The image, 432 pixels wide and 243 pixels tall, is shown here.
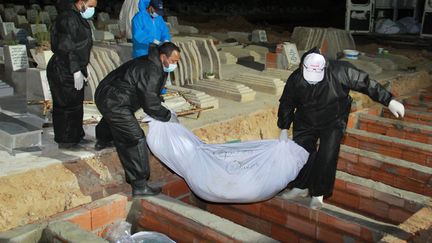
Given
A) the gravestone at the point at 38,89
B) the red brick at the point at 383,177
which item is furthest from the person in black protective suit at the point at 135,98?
the red brick at the point at 383,177

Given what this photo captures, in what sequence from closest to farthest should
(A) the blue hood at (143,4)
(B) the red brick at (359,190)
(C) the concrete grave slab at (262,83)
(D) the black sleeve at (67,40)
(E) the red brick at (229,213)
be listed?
1. (D) the black sleeve at (67,40)
2. (B) the red brick at (359,190)
3. (E) the red brick at (229,213)
4. (A) the blue hood at (143,4)
5. (C) the concrete grave slab at (262,83)

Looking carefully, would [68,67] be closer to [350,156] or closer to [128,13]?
[128,13]

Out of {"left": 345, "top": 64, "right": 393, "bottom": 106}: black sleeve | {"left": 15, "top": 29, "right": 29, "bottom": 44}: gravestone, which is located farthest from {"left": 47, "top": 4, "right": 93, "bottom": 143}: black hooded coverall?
{"left": 15, "top": 29, "right": 29, "bottom": 44}: gravestone

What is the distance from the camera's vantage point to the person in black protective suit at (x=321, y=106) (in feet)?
13.8

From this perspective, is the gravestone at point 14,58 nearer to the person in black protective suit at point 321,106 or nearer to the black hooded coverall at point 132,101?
the black hooded coverall at point 132,101

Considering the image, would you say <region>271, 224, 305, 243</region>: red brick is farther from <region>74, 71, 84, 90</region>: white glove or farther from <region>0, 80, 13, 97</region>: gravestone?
<region>0, 80, 13, 97</region>: gravestone

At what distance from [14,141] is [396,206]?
409cm

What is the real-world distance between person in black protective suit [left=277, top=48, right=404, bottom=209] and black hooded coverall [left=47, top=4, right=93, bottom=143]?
7.07 ft

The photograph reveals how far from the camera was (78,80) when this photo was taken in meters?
4.79

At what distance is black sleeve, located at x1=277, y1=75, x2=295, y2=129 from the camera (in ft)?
14.5

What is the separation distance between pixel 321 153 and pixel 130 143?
6.15 ft

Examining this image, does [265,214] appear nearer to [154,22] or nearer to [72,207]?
[72,207]

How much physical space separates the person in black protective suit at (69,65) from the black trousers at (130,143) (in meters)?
0.65

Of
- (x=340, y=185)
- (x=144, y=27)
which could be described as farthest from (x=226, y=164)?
(x=144, y=27)
